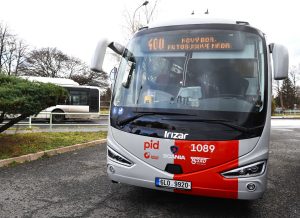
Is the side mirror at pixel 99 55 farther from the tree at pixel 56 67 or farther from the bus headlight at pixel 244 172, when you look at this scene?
the tree at pixel 56 67

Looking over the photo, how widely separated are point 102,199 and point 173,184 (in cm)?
147

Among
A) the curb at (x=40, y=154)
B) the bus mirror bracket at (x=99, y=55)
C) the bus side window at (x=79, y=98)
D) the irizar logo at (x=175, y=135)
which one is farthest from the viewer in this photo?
the bus side window at (x=79, y=98)

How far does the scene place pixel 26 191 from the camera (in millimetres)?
5586

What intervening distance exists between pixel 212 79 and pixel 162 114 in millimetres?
856

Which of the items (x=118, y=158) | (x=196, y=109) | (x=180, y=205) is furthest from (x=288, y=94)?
(x=118, y=158)

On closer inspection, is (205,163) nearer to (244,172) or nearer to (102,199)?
(244,172)

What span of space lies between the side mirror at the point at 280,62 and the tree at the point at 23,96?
579 cm

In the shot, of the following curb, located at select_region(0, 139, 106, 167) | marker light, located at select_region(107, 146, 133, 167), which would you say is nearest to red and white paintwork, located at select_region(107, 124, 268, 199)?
marker light, located at select_region(107, 146, 133, 167)

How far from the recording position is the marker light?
4.66m

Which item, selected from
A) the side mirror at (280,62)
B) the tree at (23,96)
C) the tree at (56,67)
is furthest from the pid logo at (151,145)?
the tree at (56,67)

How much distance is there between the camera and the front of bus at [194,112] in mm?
4191

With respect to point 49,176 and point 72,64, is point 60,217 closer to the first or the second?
point 49,176

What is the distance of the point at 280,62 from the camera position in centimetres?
466

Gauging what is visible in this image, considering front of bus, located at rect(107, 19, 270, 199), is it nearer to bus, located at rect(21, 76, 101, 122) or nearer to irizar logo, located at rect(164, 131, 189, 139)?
irizar logo, located at rect(164, 131, 189, 139)
